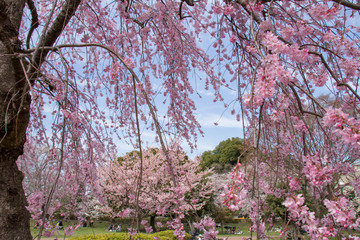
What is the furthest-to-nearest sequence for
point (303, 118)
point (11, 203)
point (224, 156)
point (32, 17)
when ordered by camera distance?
1. point (224, 156)
2. point (32, 17)
3. point (11, 203)
4. point (303, 118)

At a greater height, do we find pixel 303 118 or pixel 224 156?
pixel 224 156

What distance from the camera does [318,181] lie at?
1.17 m

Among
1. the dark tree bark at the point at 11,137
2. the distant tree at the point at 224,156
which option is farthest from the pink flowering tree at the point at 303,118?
the distant tree at the point at 224,156

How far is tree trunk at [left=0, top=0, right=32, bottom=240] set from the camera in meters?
2.09

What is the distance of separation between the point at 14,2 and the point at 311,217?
9.45ft

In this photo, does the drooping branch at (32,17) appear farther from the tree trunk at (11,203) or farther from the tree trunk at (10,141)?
the tree trunk at (11,203)

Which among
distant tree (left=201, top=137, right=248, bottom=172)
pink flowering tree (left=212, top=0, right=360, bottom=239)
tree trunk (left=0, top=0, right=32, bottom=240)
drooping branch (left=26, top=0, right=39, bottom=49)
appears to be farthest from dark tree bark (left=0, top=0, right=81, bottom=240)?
distant tree (left=201, top=137, right=248, bottom=172)

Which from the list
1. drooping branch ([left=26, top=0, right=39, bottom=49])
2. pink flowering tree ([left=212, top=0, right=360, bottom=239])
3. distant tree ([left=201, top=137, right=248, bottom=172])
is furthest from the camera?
distant tree ([left=201, top=137, right=248, bottom=172])

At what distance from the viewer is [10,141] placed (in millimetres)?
2174

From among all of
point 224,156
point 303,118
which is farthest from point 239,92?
point 224,156

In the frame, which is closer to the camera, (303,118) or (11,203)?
(303,118)

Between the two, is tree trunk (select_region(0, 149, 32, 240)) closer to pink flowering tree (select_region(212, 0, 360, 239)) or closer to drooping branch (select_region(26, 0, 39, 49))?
drooping branch (select_region(26, 0, 39, 49))

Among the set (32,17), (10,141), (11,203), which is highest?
(32,17)

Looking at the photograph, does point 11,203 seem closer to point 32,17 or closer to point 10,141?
point 10,141
